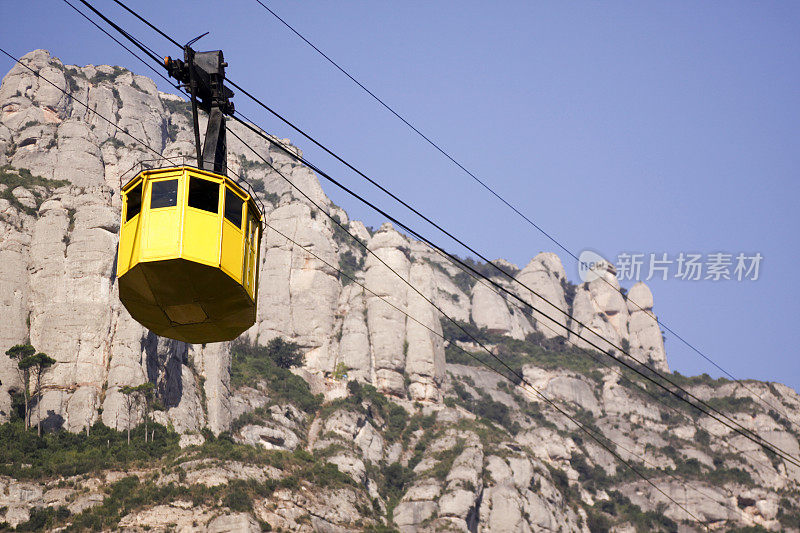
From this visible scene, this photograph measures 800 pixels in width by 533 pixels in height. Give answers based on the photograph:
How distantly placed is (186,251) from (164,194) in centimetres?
164

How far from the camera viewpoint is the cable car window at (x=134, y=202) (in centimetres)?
1805

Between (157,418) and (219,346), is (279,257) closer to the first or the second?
(219,346)

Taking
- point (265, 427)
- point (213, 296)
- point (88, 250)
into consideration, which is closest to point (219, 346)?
point (265, 427)

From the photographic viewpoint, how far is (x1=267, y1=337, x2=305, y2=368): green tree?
10652 centimetres

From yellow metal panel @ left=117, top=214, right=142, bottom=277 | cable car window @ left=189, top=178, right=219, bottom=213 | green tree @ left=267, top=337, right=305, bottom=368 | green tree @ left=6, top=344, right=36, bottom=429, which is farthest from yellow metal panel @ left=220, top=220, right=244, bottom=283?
green tree @ left=267, top=337, right=305, bottom=368

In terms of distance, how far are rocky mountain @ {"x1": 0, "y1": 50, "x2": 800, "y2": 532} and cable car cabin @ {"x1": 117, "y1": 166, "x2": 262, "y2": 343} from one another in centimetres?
3559

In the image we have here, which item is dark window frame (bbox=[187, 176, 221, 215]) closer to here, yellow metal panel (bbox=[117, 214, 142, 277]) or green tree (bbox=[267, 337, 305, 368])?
yellow metal panel (bbox=[117, 214, 142, 277])

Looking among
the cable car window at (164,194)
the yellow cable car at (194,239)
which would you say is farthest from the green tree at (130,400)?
the cable car window at (164,194)

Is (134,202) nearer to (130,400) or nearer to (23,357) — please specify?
(130,400)

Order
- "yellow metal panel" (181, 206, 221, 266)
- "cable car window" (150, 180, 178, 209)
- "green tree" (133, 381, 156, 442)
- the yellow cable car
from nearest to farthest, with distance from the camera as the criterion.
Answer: "yellow metal panel" (181, 206, 221, 266)
the yellow cable car
"cable car window" (150, 180, 178, 209)
"green tree" (133, 381, 156, 442)

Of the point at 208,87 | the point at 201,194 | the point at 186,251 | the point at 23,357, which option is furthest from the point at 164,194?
the point at 23,357

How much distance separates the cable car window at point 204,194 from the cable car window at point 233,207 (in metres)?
0.26

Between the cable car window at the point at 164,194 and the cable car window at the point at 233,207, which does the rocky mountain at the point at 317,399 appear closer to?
the cable car window at the point at 233,207

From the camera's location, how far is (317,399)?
10100cm
